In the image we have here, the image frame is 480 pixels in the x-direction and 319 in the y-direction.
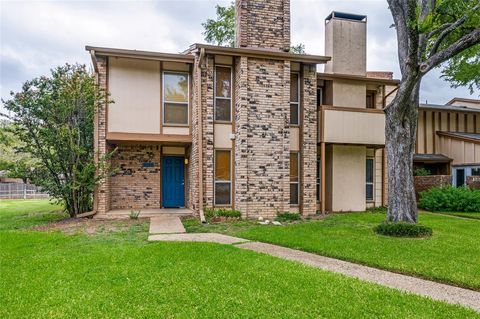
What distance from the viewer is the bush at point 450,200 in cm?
1284

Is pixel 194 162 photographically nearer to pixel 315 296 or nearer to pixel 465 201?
pixel 315 296

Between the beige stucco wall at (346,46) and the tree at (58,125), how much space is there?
29.9 ft

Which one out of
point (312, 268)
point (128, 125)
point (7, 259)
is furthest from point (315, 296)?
point (128, 125)

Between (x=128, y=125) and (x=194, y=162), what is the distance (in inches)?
103

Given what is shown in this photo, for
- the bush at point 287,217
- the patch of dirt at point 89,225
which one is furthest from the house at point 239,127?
the patch of dirt at point 89,225

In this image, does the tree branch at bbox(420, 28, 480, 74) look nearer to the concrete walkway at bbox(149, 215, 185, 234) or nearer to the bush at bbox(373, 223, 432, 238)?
the bush at bbox(373, 223, 432, 238)

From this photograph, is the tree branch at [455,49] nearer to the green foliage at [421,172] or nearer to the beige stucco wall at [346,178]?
the beige stucco wall at [346,178]

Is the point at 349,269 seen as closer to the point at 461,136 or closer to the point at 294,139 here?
the point at 294,139

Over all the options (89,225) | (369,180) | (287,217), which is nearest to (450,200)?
(369,180)

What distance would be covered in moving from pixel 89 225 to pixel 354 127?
9.50 m

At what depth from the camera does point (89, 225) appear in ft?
31.5

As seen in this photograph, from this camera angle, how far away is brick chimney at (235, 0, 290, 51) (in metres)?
12.0

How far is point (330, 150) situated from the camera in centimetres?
1314

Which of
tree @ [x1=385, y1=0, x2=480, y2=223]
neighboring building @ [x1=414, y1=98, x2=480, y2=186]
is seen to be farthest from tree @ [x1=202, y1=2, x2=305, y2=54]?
tree @ [x1=385, y1=0, x2=480, y2=223]
